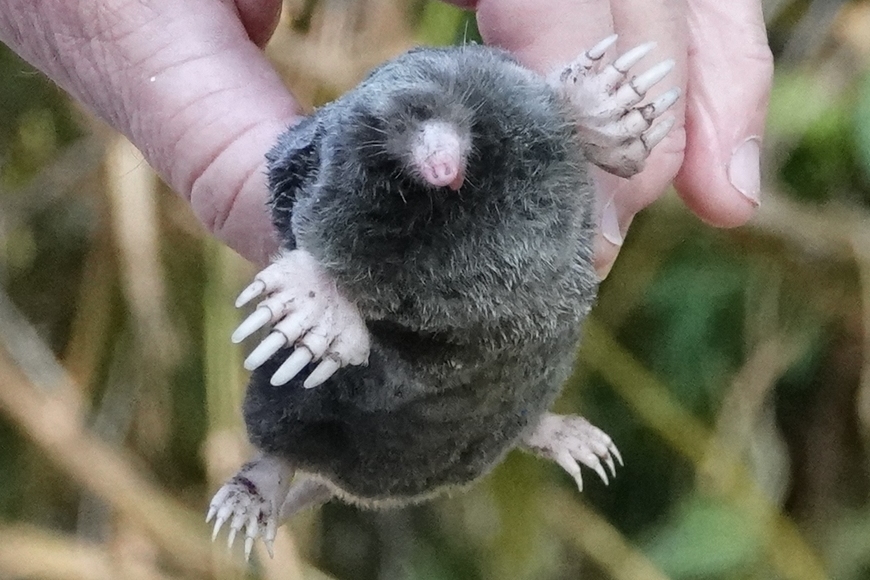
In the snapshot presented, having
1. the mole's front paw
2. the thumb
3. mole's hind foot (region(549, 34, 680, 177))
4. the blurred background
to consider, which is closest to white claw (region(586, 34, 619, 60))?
mole's hind foot (region(549, 34, 680, 177))

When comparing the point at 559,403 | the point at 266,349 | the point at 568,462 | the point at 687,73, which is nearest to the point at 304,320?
the point at 266,349

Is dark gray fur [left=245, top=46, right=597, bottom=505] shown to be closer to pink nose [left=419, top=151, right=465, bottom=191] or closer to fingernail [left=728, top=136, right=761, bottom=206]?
pink nose [left=419, top=151, right=465, bottom=191]

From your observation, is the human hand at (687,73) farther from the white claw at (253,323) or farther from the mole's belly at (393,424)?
the white claw at (253,323)

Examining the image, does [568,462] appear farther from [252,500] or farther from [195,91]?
[195,91]

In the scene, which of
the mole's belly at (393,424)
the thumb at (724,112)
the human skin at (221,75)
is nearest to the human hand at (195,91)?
the human skin at (221,75)

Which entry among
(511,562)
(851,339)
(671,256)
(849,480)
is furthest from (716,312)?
(511,562)

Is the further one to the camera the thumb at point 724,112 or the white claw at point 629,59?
the thumb at point 724,112
